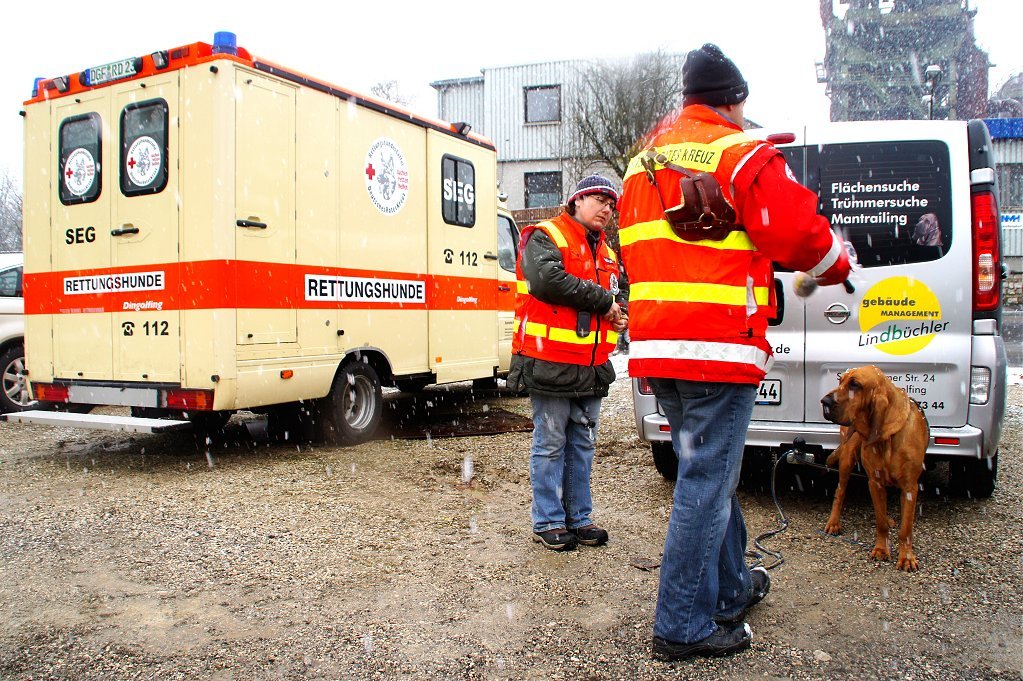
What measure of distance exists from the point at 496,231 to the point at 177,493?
14.1 feet

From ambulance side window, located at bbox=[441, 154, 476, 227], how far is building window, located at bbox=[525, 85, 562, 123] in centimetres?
2139

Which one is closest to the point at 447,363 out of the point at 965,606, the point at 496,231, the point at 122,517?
the point at 496,231

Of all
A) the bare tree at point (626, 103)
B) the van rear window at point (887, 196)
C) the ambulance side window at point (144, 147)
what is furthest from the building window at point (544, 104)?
the van rear window at point (887, 196)

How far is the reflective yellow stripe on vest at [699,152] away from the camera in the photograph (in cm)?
248

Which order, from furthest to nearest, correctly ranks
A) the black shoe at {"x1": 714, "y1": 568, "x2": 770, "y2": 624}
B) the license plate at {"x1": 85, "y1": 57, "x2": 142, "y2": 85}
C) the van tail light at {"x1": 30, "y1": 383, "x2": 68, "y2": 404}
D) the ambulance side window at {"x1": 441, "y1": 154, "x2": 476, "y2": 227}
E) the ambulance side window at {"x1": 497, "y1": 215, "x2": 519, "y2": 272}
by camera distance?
the ambulance side window at {"x1": 497, "y1": 215, "x2": 519, "y2": 272} → the ambulance side window at {"x1": 441, "y1": 154, "x2": 476, "y2": 227} → the van tail light at {"x1": 30, "y1": 383, "x2": 68, "y2": 404} → the license plate at {"x1": 85, "y1": 57, "x2": 142, "y2": 85} → the black shoe at {"x1": 714, "y1": 568, "x2": 770, "y2": 624}

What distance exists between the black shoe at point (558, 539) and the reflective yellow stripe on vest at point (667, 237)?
1.63 m

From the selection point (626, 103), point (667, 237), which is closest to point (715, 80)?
point (667, 237)

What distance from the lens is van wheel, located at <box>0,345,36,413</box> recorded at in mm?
8234

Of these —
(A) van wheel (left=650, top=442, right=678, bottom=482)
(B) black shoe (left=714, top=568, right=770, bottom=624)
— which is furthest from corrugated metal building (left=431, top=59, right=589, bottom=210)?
(B) black shoe (left=714, top=568, right=770, bottom=624)

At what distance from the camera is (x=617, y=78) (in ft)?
81.2

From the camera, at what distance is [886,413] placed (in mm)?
3629

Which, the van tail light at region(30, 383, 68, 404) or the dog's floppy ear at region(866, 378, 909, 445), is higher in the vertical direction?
the dog's floppy ear at region(866, 378, 909, 445)

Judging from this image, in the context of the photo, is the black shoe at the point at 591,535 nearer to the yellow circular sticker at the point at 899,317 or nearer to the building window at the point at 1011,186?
the yellow circular sticker at the point at 899,317

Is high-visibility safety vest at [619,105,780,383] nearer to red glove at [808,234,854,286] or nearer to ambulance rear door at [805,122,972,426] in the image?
red glove at [808,234,854,286]
